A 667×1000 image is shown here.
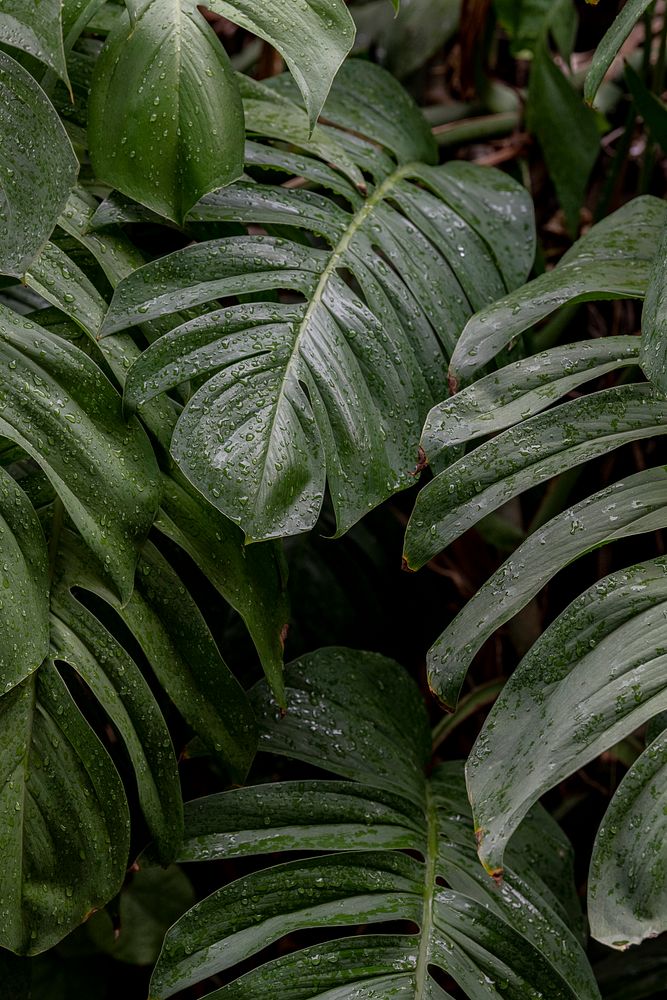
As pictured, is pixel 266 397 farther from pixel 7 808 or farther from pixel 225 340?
pixel 7 808

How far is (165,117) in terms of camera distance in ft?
2.37

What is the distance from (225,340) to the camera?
75 centimetres

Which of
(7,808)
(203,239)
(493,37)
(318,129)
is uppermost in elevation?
(493,37)

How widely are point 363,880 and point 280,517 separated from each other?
13.3 inches

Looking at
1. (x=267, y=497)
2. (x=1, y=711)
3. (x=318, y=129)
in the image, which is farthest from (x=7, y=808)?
(x=318, y=129)

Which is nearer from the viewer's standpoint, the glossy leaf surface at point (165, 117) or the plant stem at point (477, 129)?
the glossy leaf surface at point (165, 117)

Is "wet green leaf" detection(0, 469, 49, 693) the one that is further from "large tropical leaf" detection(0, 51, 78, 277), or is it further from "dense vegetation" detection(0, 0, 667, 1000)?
"large tropical leaf" detection(0, 51, 78, 277)

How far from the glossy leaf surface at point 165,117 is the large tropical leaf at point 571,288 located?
247mm

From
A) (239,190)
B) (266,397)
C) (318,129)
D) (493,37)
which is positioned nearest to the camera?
(266,397)

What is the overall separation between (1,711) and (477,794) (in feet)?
1.17

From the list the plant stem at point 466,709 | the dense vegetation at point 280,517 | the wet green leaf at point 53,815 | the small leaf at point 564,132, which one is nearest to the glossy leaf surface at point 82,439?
the dense vegetation at point 280,517

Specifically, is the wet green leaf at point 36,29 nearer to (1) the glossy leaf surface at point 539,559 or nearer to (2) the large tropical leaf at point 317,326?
(2) the large tropical leaf at point 317,326

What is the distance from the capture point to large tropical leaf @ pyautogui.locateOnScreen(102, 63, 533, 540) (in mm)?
672

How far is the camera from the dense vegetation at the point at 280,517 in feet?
2.11
